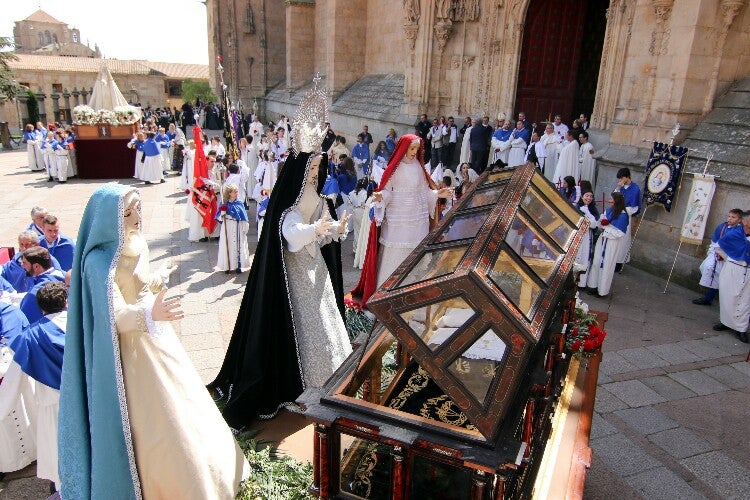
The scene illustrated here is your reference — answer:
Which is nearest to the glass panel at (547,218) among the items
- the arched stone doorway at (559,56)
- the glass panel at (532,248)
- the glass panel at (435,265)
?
the glass panel at (532,248)

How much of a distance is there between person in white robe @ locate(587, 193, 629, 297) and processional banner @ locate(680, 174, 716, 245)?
113 cm

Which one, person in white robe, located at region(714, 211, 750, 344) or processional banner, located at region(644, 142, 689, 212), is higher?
processional banner, located at region(644, 142, 689, 212)

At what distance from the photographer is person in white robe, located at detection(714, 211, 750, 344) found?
675cm

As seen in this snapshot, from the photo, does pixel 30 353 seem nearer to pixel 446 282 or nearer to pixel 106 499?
pixel 106 499

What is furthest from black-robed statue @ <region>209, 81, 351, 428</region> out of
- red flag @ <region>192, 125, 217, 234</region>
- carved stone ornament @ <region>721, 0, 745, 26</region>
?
carved stone ornament @ <region>721, 0, 745, 26</region>

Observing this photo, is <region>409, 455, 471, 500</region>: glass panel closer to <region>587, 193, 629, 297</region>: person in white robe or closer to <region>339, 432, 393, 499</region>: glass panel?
<region>339, 432, 393, 499</region>: glass panel

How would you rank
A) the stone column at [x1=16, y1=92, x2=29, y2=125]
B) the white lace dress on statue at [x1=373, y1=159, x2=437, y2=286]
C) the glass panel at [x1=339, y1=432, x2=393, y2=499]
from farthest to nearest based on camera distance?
the stone column at [x1=16, y1=92, x2=29, y2=125]
the white lace dress on statue at [x1=373, y1=159, x2=437, y2=286]
the glass panel at [x1=339, y1=432, x2=393, y2=499]

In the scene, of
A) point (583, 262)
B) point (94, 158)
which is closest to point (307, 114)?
point (583, 262)

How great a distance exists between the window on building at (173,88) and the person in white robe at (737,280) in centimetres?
5296

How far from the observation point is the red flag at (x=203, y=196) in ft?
31.1

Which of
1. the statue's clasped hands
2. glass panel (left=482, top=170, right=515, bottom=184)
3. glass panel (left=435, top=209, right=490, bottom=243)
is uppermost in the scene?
glass panel (left=482, top=170, right=515, bottom=184)

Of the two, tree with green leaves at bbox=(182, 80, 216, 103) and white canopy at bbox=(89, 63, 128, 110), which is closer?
white canopy at bbox=(89, 63, 128, 110)

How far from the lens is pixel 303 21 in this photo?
26578 millimetres

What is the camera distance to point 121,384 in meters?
2.64
